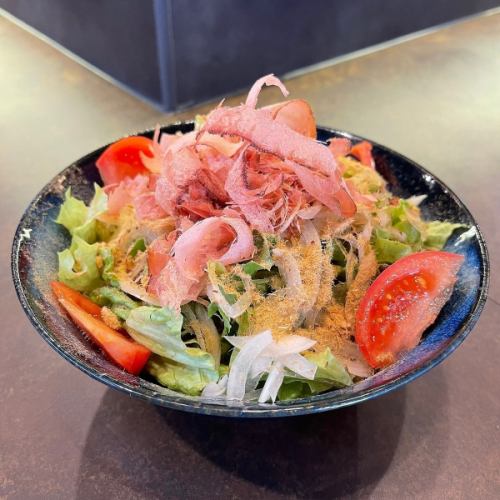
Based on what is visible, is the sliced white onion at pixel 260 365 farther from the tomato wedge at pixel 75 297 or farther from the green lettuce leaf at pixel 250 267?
the tomato wedge at pixel 75 297

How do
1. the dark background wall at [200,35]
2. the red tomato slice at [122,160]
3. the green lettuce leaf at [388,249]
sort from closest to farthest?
1. the green lettuce leaf at [388,249]
2. the red tomato slice at [122,160]
3. the dark background wall at [200,35]

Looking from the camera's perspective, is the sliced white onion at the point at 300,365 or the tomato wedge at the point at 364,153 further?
the tomato wedge at the point at 364,153

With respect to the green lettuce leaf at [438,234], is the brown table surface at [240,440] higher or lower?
lower

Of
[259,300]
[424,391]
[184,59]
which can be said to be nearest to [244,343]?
[259,300]

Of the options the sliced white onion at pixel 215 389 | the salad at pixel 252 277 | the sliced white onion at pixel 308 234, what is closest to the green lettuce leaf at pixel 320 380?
the salad at pixel 252 277

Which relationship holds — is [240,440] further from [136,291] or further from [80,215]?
[80,215]

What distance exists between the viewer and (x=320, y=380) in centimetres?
99

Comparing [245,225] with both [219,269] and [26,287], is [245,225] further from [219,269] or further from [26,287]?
[26,287]

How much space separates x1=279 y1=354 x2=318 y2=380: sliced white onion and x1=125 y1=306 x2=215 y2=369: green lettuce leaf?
0.43 ft

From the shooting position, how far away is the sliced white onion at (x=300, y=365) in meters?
0.96

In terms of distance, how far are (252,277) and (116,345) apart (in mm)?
285

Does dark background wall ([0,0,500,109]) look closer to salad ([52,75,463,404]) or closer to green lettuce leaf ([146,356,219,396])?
salad ([52,75,463,404])

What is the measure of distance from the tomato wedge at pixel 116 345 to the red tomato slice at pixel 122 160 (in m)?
0.48

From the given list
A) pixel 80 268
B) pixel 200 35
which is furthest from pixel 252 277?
pixel 200 35
